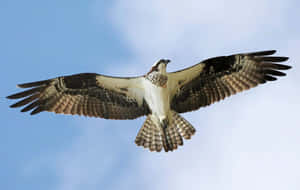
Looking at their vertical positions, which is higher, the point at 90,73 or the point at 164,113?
the point at 90,73

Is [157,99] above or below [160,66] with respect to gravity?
below

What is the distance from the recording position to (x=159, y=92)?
1257 centimetres

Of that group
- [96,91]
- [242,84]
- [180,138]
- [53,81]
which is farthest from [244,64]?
[53,81]

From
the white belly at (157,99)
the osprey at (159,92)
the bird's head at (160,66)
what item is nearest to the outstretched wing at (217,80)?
the osprey at (159,92)

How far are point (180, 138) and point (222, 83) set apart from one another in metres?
1.63

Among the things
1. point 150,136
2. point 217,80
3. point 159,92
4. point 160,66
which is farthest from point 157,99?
point 217,80

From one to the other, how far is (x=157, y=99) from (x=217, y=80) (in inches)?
60.4

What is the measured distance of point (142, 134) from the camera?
13094 millimetres

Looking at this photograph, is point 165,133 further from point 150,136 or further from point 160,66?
point 160,66

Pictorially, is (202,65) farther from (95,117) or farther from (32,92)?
(32,92)

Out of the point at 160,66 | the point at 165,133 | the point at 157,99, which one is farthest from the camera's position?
the point at 165,133

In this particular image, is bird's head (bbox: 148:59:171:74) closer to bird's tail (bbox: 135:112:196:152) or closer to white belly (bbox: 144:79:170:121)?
white belly (bbox: 144:79:170:121)

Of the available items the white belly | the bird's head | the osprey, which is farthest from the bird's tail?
the bird's head

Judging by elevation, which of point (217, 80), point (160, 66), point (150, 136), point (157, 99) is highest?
point (160, 66)
